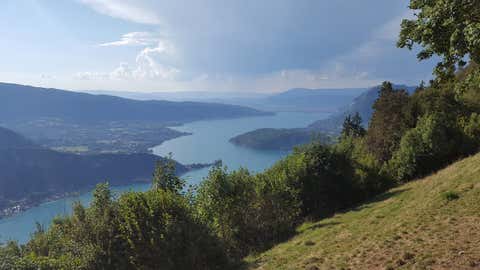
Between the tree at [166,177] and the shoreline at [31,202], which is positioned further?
the shoreline at [31,202]

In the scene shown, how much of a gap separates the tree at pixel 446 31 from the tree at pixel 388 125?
2995cm

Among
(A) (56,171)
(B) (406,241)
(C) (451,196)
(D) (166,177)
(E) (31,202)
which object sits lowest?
(E) (31,202)

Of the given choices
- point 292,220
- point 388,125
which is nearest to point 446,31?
point 292,220

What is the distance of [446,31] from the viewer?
9.12 m

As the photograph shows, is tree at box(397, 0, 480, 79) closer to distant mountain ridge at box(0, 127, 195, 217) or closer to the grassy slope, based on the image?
the grassy slope

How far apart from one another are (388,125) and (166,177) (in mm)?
29136

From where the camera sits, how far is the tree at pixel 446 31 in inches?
313

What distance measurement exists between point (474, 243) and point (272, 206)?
13301mm

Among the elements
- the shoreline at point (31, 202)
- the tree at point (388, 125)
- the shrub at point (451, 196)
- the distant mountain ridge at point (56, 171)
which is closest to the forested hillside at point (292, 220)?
the shrub at point (451, 196)

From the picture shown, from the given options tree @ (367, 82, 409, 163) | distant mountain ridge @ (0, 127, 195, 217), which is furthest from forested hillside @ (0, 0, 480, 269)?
distant mountain ridge @ (0, 127, 195, 217)

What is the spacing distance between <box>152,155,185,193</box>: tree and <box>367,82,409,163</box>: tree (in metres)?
27.7

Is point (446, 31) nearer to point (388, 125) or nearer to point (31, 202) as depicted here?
point (388, 125)

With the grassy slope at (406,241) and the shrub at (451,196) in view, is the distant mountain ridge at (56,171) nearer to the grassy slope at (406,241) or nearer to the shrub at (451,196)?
the grassy slope at (406,241)

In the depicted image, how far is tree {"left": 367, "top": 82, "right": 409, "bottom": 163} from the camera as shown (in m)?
38.9
